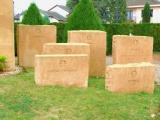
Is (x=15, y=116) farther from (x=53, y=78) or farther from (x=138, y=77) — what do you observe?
(x=138, y=77)

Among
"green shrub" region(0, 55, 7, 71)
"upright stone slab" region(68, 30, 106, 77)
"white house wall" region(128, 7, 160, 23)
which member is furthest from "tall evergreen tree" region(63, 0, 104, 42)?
"white house wall" region(128, 7, 160, 23)

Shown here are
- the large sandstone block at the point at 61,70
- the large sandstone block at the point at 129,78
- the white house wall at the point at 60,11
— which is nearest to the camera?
the large sandstone block at the point at 61,70

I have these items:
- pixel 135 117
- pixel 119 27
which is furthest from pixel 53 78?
pixel 119 27

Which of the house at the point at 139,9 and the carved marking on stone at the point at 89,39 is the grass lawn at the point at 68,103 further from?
the house at the point at 139,9

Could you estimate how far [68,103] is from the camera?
6.25m

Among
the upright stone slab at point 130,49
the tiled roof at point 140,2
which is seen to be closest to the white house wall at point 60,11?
the tiled roof at point 140,2

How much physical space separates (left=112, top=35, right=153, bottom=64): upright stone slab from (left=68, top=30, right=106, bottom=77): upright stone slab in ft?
1.30

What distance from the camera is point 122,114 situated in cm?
604

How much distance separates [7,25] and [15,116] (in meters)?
4.13

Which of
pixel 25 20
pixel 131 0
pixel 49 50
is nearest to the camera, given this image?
pixel 49 50

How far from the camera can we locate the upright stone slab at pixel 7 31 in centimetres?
892

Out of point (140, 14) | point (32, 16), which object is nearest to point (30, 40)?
point (32, 16)

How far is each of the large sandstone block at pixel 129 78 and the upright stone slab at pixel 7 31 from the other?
3337 millimetres

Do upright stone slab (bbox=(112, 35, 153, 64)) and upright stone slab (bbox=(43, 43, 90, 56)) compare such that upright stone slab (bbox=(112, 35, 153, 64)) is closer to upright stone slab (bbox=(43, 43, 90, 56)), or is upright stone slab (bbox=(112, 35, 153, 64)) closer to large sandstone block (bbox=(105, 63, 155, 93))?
upright stone slab (bbox=(43, 43, 90, 56))
